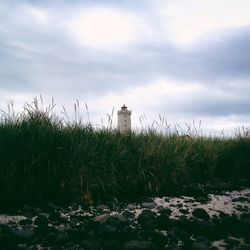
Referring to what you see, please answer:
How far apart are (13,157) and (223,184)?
4984 mm

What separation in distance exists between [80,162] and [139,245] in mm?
2448

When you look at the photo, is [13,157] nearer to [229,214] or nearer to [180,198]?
[180,198]

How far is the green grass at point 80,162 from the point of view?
6453mm

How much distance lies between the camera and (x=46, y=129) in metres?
6.82

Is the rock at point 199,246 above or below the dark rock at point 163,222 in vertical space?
below

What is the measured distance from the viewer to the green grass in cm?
645

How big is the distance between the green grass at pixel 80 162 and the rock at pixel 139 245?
6.80ft

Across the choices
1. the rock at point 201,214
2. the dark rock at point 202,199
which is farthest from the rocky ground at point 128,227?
the dark rock at point 202,199

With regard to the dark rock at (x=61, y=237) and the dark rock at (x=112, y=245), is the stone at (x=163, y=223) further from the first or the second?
the dark rock at (x=61, y=237)

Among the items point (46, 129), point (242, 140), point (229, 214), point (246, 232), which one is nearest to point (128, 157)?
point (46, 129)

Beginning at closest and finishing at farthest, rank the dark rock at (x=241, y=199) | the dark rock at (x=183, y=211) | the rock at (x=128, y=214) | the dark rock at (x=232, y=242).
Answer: the dark rock at (x=232, y=242), the rock at (x=128, y=214), the dark rock at (x=183, y=211), the dark rock at (x=241, y=199)

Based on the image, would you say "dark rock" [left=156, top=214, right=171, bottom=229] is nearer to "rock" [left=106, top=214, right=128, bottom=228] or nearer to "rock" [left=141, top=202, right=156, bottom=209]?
"rock" [left=106, top=214, right=128, bottom=228]

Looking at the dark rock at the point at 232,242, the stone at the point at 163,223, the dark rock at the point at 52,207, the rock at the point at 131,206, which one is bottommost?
the dark rock at the point at 232,242

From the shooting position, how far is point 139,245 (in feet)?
14.6
